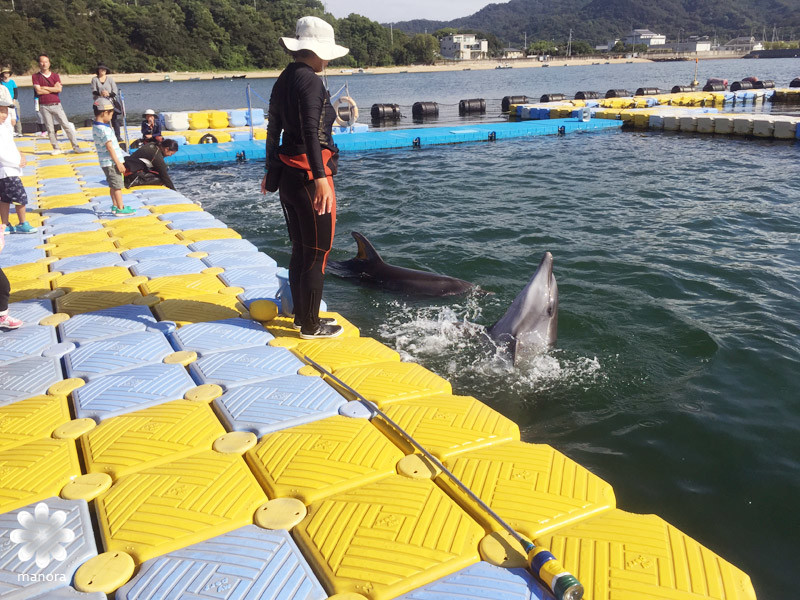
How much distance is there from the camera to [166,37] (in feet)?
312

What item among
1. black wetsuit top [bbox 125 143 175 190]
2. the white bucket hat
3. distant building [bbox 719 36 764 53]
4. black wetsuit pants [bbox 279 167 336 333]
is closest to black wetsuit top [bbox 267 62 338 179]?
the white bucket hat

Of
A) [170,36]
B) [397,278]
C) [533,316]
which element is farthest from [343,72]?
[533,316]

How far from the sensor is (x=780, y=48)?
425 feet

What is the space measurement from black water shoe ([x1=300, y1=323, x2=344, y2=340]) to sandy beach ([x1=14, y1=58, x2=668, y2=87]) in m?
84.1

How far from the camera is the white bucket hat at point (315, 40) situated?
12.1ft

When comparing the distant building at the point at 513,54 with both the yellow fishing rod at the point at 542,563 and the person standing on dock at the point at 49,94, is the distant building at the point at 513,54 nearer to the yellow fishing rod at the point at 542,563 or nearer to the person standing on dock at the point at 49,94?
the person standing on dock at the point at 49,94

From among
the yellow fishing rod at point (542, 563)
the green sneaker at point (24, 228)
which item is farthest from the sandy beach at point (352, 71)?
the yellow fishing rod at point (542, 563)

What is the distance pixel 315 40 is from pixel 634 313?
15.7 ft

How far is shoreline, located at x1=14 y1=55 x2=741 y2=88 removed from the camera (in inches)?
3241

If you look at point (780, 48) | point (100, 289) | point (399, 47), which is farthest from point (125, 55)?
point (780, 48)

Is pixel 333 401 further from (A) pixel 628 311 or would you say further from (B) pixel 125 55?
(B) pixel 125 55

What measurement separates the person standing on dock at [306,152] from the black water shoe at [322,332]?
0.16 meters

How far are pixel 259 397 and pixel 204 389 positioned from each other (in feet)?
1.26

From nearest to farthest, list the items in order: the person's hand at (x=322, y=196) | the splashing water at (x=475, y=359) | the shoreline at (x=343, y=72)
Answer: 1. the person's hand at (x=322, y=196)
2. the splashing water at (x=475, y=359)
3. the shoreline at (x=343, y=72)
